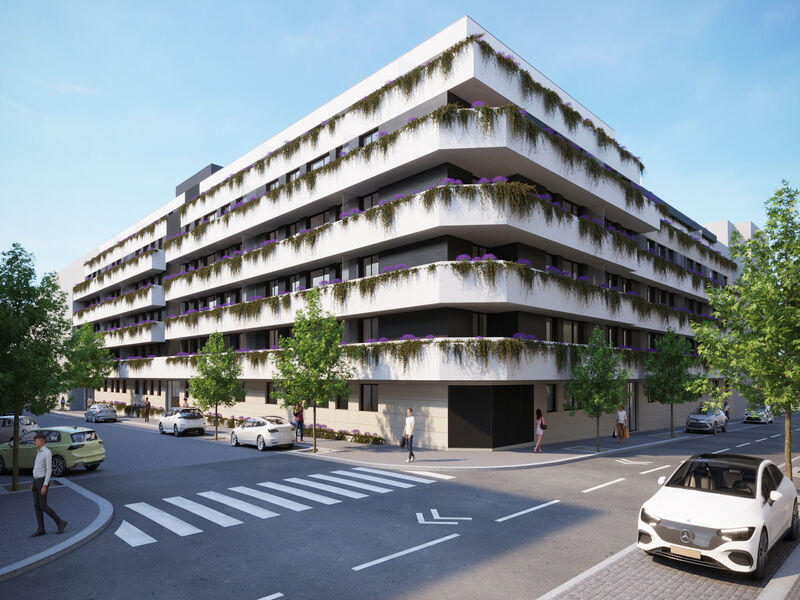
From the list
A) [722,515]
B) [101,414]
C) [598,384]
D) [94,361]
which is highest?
[94,361]

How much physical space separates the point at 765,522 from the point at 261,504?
429 inches

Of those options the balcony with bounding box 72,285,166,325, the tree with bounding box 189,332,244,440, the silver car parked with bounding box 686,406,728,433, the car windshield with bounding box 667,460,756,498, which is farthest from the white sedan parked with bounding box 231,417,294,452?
the balcony with bounding box 72,285,166,325

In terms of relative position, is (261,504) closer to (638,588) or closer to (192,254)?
(638,588)

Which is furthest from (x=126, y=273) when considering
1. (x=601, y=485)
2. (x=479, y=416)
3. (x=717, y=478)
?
(x=717, y=478)

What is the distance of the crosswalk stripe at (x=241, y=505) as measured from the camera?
1270 centimetres

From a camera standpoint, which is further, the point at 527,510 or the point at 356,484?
the point at 356,484

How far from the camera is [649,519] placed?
348 inches

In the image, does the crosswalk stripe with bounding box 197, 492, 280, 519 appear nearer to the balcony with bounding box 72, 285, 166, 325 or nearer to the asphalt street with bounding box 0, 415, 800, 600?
the asphalt street with bounding box 0, 415, 800, 600

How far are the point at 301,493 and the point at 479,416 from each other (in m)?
10.8

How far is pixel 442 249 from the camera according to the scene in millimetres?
24719

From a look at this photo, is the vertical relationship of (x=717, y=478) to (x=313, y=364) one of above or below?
below

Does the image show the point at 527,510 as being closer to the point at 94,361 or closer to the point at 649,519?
the point at 649,519

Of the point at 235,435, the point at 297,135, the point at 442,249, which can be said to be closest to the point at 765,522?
the point at 442,249

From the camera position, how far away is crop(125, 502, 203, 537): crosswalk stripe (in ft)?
37.4
